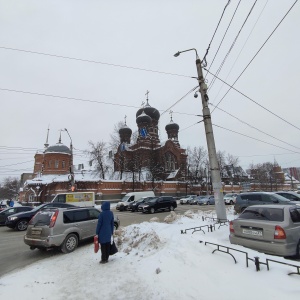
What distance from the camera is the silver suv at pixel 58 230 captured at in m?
8.61

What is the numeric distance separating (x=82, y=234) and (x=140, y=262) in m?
4.19

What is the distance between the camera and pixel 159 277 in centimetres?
529

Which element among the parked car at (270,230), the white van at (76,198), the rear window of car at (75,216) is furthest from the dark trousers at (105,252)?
the white van at (76,198)

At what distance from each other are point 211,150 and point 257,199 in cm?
706

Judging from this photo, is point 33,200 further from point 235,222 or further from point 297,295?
point 297,295

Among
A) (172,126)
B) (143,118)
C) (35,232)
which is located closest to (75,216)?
(35,232)

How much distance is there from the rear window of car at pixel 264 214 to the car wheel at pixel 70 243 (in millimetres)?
6065

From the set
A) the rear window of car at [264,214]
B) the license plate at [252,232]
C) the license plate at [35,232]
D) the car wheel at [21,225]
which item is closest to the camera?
the license plate at [252,232]

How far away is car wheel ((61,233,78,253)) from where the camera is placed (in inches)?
349

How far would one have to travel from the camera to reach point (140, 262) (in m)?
6.37

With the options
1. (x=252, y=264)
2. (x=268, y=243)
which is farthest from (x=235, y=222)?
(x=252, y=264)

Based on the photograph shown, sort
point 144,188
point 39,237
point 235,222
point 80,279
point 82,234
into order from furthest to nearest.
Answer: point 144,188 < point 82,234 < point 39,237 < point 235,222 < point 80,279

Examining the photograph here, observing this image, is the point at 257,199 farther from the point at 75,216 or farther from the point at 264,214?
the point at 75,216

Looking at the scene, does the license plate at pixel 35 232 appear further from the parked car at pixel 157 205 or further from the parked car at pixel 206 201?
the parked car at pixel 206 201
